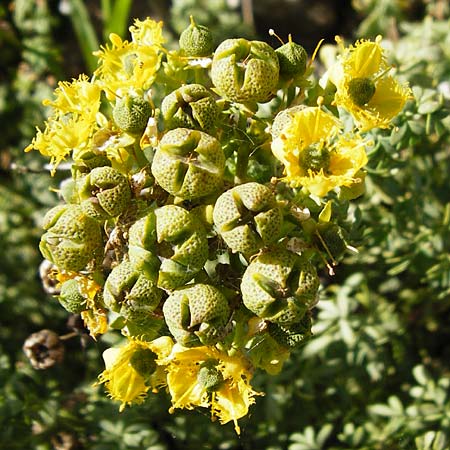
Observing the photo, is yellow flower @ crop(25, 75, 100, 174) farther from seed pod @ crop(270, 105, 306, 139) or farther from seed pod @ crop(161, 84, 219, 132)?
seed pod @ crop(270, 105, 306, 139)

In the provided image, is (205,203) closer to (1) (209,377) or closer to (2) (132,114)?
(2) (132,114)

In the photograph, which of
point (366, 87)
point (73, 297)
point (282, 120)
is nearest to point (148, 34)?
point (282, 120)

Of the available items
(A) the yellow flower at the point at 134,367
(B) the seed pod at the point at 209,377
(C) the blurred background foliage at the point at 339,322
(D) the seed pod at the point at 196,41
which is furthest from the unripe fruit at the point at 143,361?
(D) the seed pod at the point at 196,41

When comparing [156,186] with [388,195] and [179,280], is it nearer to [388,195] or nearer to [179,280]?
[179,280]

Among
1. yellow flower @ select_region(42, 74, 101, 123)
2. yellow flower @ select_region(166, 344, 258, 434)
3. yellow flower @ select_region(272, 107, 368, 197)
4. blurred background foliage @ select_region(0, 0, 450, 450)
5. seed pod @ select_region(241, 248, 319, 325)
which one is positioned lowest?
blurred background foliage @ select_region(0, 0, 450, 450)

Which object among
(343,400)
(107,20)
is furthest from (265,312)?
(107,20)

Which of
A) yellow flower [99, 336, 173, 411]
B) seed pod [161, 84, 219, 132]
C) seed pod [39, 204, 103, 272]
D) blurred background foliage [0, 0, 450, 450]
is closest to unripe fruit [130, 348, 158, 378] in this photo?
yellow flower [99, 336, 173, 411]

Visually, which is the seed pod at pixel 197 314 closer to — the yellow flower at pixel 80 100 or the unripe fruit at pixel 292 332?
the unripe fruit at pixel 292 332
